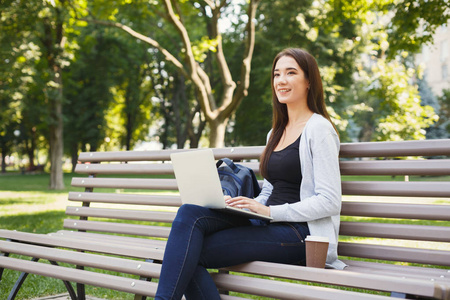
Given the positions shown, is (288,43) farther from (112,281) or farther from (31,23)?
(112,281)

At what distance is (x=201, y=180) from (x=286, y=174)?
66 centimetres

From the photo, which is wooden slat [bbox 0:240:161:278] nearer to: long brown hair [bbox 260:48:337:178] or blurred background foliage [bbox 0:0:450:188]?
long brown hair [bbox 260:48:337:178]

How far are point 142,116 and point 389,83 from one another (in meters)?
23.2

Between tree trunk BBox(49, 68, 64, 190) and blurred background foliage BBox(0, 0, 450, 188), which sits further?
tree trunk BBox(49, 68, 64, 190)

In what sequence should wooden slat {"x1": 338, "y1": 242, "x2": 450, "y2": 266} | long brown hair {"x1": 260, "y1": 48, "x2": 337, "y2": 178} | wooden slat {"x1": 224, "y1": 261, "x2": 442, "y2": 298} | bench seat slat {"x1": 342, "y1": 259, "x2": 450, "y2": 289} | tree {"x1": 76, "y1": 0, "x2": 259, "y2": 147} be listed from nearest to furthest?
wooden slat {"x1": 224, "y1": 261, "x2": 442, "y2": 298} < bench seat slat {"x1": 342, "y1": 259, "x2": 450, "y2": 289} < wooden slat {"x1": 338, "y1": 242, "x2": 450, "y2": 266} < long brown hair {"x1": 260, "y1": 48, "x2": 337, "y2": 178} < tree {"x1": 76, "y1": 0, "x2": 259, "y2": 147}

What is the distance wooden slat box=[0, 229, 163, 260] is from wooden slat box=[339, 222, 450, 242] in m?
1.12

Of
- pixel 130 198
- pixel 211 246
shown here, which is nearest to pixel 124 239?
pixel 130 198

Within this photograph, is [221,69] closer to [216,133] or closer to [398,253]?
[216,133]

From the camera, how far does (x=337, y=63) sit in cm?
2464

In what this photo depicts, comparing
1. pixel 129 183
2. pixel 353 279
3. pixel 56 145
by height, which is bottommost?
pixel 56 145

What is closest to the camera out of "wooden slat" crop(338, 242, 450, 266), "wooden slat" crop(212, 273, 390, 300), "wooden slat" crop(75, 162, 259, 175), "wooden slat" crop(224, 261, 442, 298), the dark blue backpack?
"wooden slat" crop(224, 261, 442, 298)

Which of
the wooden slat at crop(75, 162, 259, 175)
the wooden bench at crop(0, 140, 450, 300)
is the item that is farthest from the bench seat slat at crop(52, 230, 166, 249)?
the wooden slat at crop(75, 162, 259, 175)

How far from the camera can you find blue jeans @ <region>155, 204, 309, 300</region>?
7.96 feet

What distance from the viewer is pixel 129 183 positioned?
3971 millimetres
